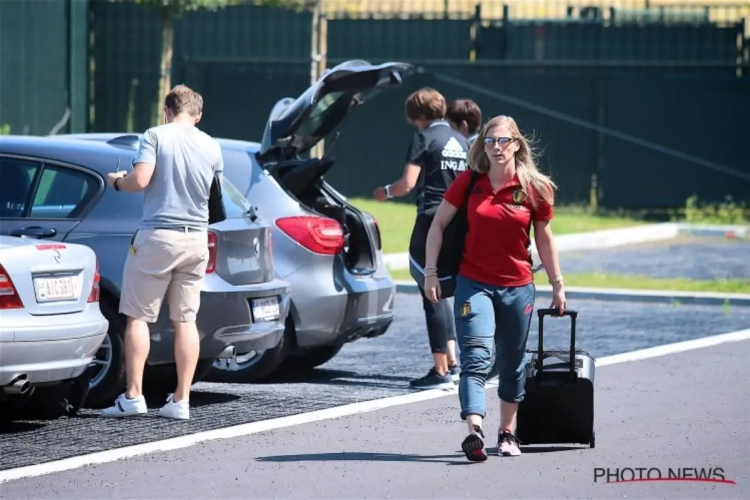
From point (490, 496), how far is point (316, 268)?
3.45 meters

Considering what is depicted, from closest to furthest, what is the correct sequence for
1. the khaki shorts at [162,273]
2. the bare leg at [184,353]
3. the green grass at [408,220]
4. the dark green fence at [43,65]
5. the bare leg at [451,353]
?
the khaki shorts at [162,273] < the bare leg at [184,353] < the bare leg at [451,353] < the green grass at [408,220] < the dark green fence at [43,65]

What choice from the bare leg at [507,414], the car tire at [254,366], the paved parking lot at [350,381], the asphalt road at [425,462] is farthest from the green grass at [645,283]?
the bare leg at [507,414]

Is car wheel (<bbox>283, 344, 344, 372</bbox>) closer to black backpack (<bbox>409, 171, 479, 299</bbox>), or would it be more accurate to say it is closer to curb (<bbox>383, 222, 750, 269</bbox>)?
black backpack (<bbox>409, 171, 479, 299</bbox>)

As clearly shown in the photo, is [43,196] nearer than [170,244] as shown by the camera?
No

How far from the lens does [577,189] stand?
23938 millimetres

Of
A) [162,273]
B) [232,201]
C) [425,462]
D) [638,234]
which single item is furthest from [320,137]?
[638,234]

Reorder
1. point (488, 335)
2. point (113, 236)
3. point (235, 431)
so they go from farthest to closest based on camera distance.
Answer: point (113, 236), point (235, 431), point (488, 335)

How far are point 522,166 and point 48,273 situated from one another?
2.51 metres

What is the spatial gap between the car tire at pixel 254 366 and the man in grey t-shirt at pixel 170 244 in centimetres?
129

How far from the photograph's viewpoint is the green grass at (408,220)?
19.3 m

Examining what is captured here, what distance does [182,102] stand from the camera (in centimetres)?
830

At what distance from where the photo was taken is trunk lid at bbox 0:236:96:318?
7.48m

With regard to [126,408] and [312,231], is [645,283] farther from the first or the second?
[126,408]

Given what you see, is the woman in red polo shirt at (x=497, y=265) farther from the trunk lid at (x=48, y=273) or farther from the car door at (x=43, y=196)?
the car door at (x=43, y=196)
